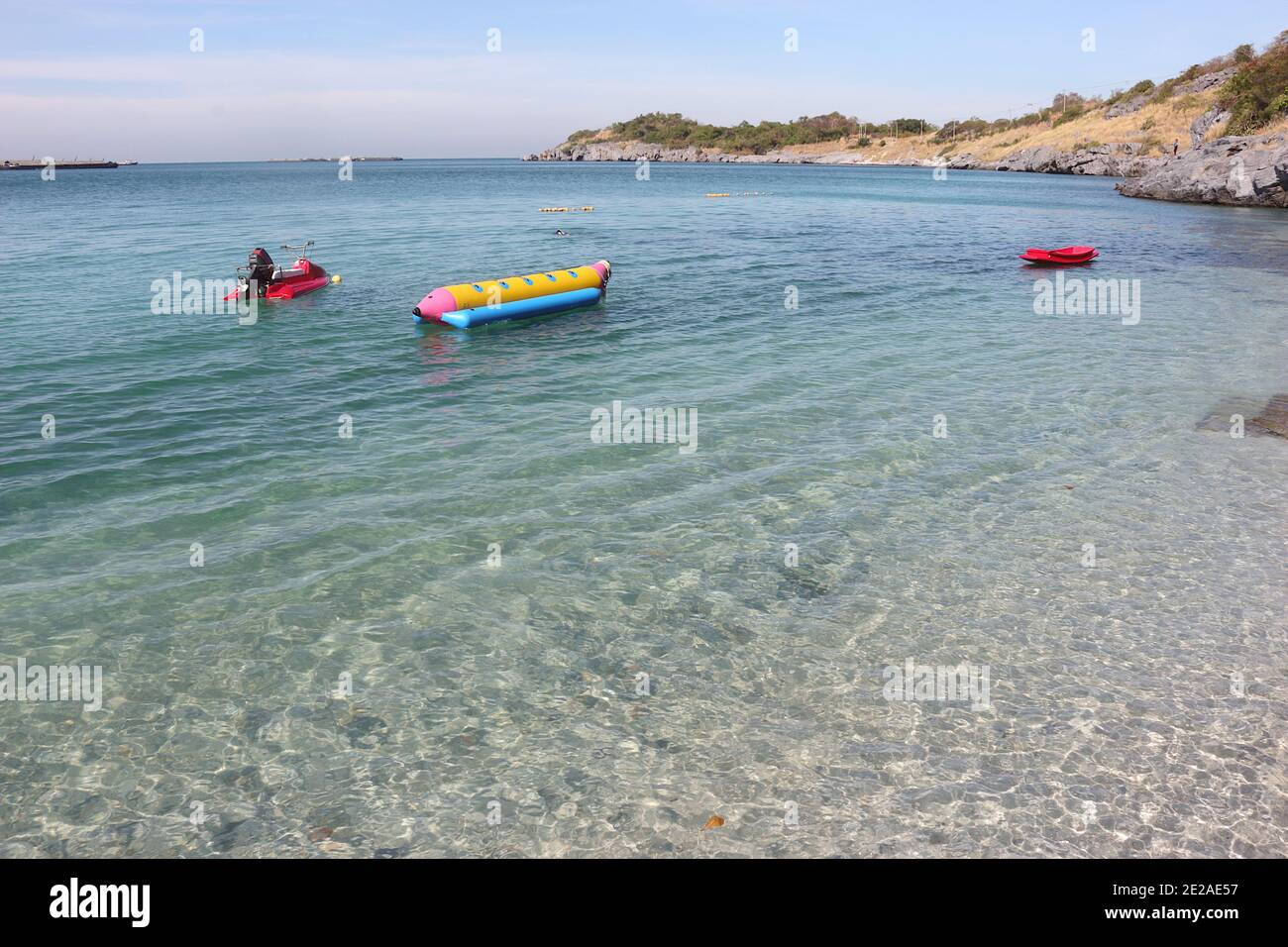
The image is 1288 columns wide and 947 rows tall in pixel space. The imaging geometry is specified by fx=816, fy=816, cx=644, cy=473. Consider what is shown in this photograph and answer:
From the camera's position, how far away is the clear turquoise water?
21.4 ft

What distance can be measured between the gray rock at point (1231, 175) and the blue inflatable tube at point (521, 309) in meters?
57.1

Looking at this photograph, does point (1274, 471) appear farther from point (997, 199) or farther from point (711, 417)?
point (997, 199)

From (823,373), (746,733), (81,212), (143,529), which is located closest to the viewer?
(746,733)

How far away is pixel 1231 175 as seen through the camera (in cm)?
6212

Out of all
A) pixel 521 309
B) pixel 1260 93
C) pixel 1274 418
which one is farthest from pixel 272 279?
pixel 1260 93

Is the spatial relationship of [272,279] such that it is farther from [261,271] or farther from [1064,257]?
[1064,257]

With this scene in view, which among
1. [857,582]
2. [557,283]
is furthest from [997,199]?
[857,582]

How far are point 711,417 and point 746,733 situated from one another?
924 cm

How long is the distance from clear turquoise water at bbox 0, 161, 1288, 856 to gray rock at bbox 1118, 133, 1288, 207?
161 ft

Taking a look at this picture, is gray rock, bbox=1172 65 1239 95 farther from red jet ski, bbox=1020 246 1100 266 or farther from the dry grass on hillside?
red jet ski, bbox=1020 246 1100 266

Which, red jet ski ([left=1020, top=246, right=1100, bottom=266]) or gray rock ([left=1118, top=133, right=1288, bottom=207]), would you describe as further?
gray rock ([left=1118, top=133, right=1288, bottom=207])

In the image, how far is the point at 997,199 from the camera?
81125 mm

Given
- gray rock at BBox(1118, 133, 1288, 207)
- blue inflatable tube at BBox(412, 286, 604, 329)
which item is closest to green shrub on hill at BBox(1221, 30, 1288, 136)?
gray rock at BBox(1118, 133, 1288, 207)

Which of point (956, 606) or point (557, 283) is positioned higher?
point (557, 283)
